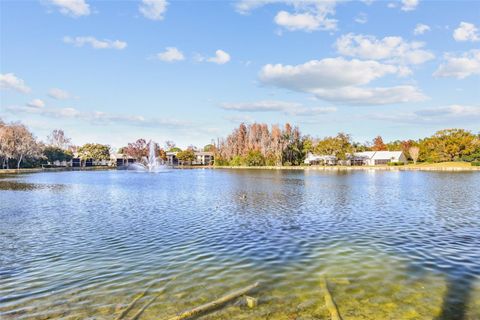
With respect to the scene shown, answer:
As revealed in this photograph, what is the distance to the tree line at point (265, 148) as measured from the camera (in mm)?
101250

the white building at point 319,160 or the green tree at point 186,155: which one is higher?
Result: the green tree at point 186,155

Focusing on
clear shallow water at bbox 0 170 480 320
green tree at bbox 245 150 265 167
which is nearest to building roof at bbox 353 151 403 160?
green tree at bbox 245 150 265 167

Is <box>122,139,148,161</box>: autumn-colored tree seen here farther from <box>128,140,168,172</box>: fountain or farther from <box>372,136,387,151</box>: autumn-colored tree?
<box>372,136,387,151</box>: autumn-colored tree

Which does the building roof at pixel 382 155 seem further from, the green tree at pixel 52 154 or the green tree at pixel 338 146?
the green tree at pixel 52 154

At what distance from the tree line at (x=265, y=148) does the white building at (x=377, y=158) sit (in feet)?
14.3

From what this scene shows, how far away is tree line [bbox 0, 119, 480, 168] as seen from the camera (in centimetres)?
10125

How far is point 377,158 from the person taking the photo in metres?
129

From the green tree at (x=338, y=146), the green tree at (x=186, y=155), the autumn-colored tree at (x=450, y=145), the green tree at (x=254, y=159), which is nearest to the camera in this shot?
the autumn-colored tree at (x=450, y=145)

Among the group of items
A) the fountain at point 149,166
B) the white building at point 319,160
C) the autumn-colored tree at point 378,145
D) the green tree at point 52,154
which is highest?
the autumn-colored tree at point 378,145

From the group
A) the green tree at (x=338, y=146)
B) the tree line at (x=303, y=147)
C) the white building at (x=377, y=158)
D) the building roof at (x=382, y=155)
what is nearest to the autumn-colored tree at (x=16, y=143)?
the tree line at (x=303, y=147)

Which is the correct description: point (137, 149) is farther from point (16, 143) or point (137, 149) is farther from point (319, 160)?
point (319, 160)

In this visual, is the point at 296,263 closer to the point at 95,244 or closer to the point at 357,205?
the point at 95,244

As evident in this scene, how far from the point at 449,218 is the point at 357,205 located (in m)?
7.39

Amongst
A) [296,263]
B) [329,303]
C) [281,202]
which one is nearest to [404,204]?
[281,202]
